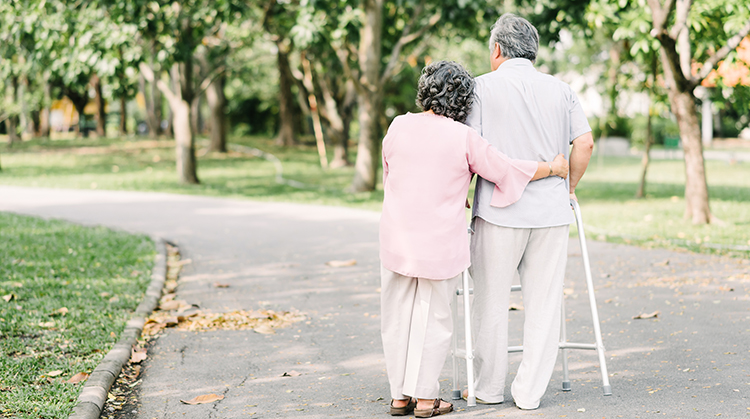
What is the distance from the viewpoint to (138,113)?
66000 mm

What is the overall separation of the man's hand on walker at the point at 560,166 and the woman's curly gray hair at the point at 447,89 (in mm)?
533

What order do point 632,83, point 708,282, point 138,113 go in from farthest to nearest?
1. point 138,113
2. point 632,83
3. point 708,282

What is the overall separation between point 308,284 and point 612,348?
3.24m

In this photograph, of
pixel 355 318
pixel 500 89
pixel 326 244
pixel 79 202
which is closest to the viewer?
pixel 500 89

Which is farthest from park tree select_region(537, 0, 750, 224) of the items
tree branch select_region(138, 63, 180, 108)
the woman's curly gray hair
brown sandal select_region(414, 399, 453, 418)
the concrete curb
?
tree branch select_region(138, 63, 180, 108)

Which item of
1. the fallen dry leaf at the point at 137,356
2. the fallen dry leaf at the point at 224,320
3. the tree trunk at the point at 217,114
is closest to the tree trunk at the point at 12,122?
the tree trunk at the point at 217,114

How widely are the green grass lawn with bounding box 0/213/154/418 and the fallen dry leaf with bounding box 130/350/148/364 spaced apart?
0.17 metres

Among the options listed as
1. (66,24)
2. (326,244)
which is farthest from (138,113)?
(326,244)

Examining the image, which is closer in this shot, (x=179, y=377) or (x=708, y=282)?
(x=179, y=377)

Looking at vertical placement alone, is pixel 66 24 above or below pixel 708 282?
above

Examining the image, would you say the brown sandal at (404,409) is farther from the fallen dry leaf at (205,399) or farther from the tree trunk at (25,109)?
the tree trunk at (25,109)

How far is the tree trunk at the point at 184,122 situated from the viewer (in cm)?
1798

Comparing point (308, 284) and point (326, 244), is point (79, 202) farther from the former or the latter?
point (308, 284)

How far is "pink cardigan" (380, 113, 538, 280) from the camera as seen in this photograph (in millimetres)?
3777
